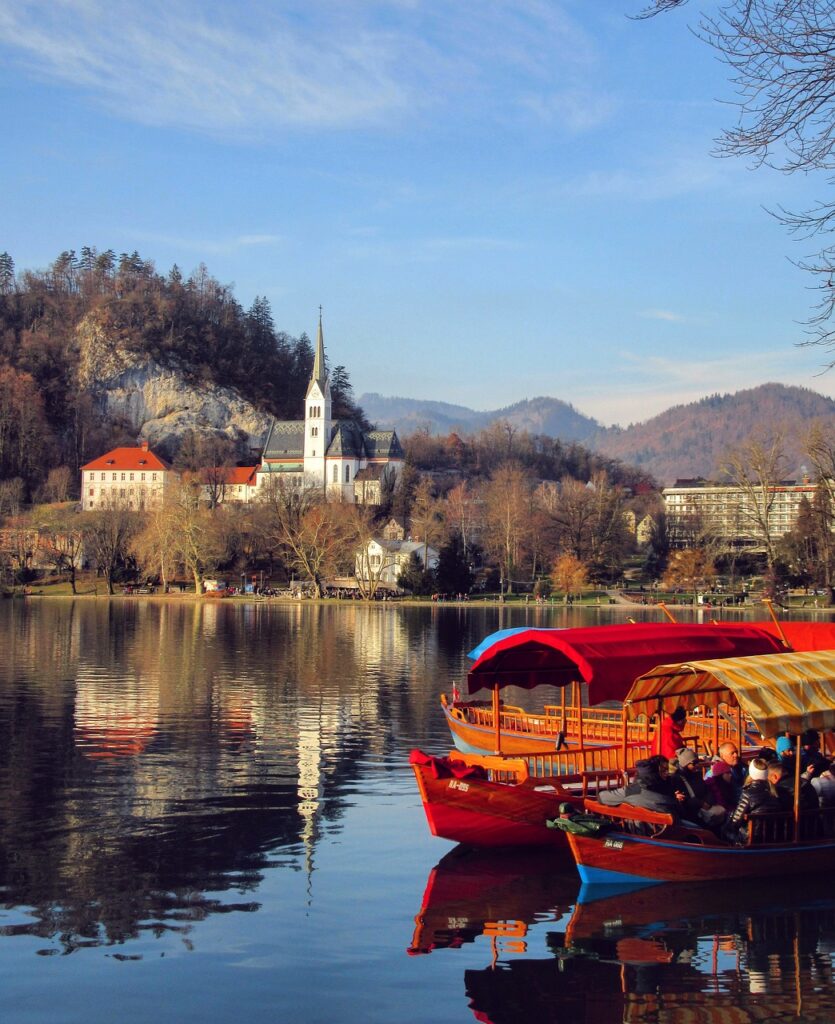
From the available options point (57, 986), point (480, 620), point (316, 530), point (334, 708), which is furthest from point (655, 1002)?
point (316, 530)

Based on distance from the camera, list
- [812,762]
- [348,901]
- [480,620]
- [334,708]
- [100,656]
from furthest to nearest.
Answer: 1. [480,620]
2. [100,656]
3. [334,708]
4. [812,762]
5. [348,901]

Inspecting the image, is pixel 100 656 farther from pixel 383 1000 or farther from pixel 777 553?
pixel 777 553

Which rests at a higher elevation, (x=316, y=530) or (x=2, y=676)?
(x=316, y=530)

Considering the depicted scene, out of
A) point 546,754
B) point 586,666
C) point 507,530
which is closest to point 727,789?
point 586,666

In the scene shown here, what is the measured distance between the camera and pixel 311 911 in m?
17.4

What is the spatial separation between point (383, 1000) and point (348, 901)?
388 cm

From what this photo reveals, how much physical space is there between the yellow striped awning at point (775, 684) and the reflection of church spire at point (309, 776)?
20.7 ft

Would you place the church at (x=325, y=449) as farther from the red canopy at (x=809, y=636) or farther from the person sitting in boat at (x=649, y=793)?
the person sitting in boat at (x=649, y=793)

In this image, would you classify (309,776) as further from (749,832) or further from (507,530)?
(507,530)

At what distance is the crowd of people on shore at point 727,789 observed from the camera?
60.7 ft

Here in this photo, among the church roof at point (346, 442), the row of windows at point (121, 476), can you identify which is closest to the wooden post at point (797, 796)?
the row of windows at point (121, 476)

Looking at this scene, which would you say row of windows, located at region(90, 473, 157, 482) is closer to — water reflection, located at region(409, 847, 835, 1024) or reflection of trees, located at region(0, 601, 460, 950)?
reflection of trees, located at region(0, 601, 460, 950)

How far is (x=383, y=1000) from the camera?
1411cm

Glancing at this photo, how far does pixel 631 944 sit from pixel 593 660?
590 cm
